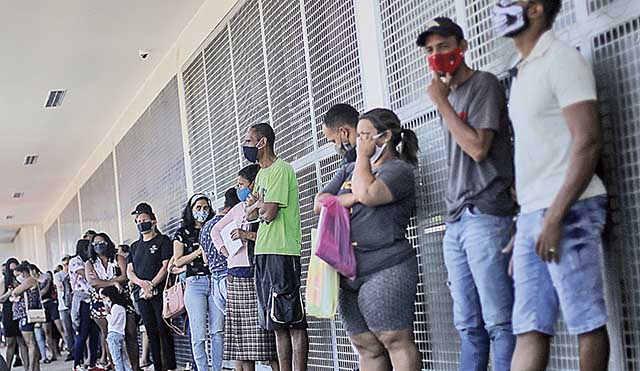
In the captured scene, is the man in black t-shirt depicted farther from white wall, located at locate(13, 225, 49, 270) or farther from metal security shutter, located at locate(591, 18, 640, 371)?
white wall, located at locate(13, 225, 49, 270)

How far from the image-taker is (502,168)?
3160mm

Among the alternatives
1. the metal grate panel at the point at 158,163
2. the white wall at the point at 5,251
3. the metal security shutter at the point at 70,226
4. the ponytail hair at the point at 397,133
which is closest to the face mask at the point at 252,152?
the ponytail hair at the point at 397,133

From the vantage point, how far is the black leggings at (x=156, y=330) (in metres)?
7.59

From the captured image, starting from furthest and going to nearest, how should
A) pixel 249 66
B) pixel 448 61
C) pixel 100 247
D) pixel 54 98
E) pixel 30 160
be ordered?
pixel 30 160
pixel 54 98
pixel 100 247
pixel 249 66
pixel 448 61

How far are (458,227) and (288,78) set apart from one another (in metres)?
3.24

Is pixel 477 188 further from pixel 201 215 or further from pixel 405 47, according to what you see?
pixel 201 215

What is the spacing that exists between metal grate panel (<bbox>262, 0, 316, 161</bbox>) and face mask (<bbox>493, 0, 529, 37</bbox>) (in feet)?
10.1

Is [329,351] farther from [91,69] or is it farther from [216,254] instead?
[91,69]

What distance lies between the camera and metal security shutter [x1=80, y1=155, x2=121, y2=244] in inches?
540

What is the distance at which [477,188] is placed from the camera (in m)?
3.18

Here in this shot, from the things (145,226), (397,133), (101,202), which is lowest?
(145,226)

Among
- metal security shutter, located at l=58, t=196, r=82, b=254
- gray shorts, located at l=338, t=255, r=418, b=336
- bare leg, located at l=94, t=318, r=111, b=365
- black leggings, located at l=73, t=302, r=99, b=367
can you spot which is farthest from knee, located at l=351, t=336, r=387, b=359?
metal security shutter, located at l=58, t=196, r=82, b=254

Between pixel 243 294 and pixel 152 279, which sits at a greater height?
pixel 152 279

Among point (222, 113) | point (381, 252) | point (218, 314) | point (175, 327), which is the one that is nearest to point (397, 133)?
point (381, 252)
